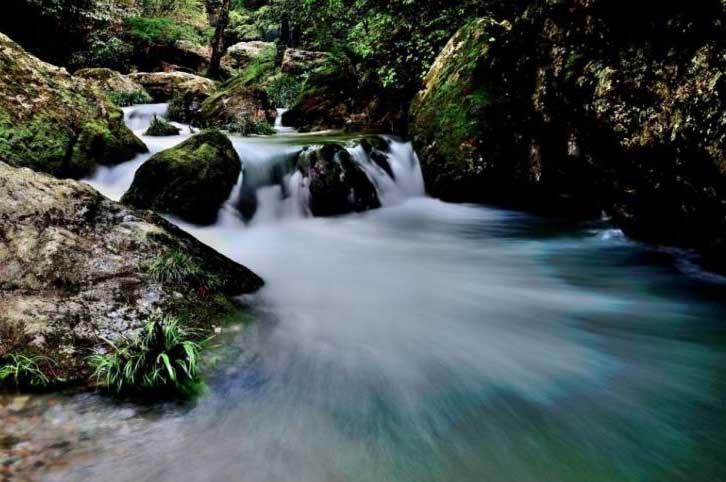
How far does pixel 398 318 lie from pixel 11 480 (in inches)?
116

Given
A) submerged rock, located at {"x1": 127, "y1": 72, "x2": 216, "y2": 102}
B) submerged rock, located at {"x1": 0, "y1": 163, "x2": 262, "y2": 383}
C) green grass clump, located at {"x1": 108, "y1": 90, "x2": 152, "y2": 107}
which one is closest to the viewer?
submerged rock, located at {"x1": 0, "y1": 163, "x2": 262, "y2": 383}

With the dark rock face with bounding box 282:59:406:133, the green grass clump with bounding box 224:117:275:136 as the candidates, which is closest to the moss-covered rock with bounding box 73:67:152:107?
the green grass clump with bounding box 224:117:275:136

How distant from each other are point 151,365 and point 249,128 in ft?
32.8

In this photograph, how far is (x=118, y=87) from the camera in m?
16.0

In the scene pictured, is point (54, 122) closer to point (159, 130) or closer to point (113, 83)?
point (159, 130)

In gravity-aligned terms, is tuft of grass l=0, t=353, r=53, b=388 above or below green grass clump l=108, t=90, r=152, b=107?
below

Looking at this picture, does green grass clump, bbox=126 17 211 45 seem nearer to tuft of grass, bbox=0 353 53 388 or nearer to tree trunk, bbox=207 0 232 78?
tree trunk, bbox=207 0 232 78

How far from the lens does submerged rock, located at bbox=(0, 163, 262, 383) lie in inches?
115

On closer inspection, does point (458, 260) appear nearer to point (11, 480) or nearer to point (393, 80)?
point (11, 480)

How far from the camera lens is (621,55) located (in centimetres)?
462

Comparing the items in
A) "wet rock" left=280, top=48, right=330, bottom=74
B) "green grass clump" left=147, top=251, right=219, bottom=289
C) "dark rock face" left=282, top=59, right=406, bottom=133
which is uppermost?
"wet rock" left=280, top=48, right=330, bottom=74

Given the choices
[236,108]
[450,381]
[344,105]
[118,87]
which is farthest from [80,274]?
[118,87]

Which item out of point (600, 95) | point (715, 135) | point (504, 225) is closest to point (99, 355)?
point (715, 135)

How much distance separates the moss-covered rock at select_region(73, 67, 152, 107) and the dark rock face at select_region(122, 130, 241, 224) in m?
10.3
